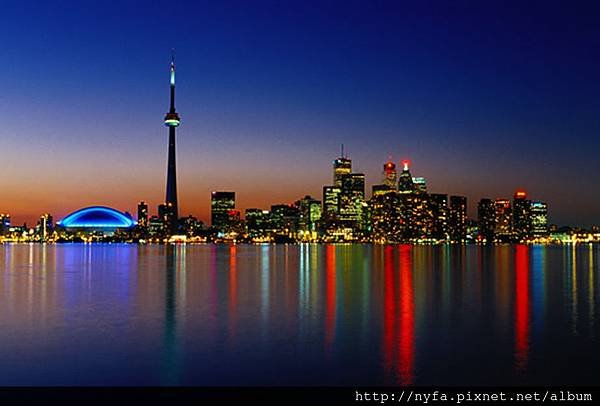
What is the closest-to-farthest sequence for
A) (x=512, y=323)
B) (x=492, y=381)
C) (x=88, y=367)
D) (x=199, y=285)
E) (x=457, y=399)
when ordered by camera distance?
1. (x=457, y=399)
2. (x=492, y=381)
3. (x=88, y=367)
4. (x=512, y=323)
5. (x=199, y=285)

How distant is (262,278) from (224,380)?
3699cm

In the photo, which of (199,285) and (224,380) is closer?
(224,380)

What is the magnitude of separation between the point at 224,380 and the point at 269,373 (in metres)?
1.35

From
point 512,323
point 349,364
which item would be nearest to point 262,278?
point 512,323

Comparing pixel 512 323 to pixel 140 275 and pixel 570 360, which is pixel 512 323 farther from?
pixel 140 275

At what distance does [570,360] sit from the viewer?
19359 mm

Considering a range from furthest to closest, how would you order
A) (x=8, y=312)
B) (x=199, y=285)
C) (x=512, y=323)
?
(x=199, y=285), (x=8, y=312), (x=512, y=323)

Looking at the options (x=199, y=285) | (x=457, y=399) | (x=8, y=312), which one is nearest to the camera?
(x=457, y=399)

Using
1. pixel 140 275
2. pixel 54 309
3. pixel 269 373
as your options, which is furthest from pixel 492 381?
pixel 140 275

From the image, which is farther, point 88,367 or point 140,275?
point 140,275

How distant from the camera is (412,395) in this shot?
14.2 metres

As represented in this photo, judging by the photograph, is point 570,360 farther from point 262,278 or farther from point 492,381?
point 262,278

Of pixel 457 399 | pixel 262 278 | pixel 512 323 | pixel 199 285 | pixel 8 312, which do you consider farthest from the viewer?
pixel 262 278

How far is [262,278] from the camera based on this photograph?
53.9 metres
